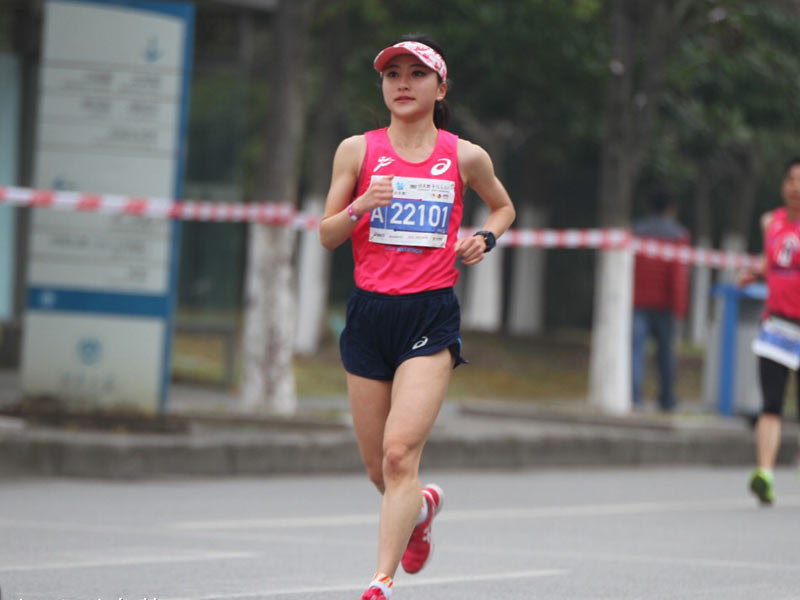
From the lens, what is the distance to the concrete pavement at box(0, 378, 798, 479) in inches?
457

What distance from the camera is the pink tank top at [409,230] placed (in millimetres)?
6293

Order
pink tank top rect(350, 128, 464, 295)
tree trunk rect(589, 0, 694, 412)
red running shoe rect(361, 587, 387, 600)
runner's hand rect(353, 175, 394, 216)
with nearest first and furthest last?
red running shoe rect(361, 587, 387, 600) < runner's hand rect(353, 175, 394, 216) < pink tank top rect(350, 128, 464, 295) < tree trunk rect(589, 0, 694, 412)

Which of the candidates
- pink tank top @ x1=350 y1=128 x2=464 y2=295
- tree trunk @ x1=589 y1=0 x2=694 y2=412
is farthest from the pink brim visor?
tree trunk @ x1=589 y1=0 x2=694 y2=412

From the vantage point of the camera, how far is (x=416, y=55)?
20.7 ft

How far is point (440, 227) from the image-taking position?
249 inches

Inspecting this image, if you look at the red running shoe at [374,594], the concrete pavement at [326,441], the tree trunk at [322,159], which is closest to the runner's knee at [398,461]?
the red running shoe at [374,594]

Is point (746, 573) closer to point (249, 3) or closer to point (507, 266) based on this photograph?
point (249, 3)

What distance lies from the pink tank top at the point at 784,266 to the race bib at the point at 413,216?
16.5ft

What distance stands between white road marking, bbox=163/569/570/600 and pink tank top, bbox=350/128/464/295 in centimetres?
124

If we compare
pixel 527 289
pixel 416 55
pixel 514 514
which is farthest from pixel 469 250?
pixel 527 289

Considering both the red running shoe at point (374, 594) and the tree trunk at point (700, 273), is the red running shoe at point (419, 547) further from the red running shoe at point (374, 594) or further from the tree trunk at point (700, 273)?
the tree trunk at point (700, 273)

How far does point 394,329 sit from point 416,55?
94 cm

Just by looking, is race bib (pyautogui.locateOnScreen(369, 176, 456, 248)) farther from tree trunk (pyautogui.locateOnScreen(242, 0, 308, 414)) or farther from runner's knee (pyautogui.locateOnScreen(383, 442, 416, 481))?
tree trunk (pyautogui.locateOnScreen(242, 0, 308, 414))

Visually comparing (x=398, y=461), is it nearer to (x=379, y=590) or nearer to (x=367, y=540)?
(x=379, y=590)
